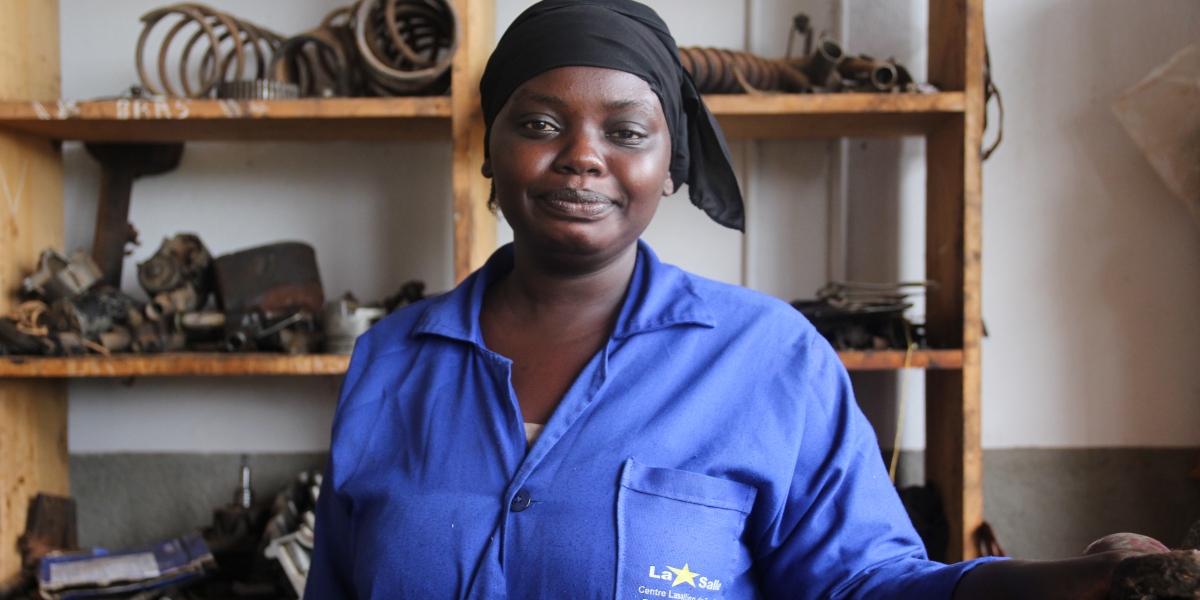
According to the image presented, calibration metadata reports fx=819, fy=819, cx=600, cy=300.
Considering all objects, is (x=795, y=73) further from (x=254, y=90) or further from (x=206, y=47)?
(x=206, y=47)

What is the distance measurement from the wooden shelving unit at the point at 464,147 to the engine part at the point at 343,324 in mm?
57

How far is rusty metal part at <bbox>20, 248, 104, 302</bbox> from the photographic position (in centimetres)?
205

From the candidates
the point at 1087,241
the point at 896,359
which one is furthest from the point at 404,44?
the point at 1087,241

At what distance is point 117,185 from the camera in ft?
7.43

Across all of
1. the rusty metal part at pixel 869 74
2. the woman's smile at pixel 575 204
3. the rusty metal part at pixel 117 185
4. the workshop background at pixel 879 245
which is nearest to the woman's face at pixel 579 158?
the woman's smile at pixel 575 204

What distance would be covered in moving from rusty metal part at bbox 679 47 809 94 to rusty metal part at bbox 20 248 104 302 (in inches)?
62.9

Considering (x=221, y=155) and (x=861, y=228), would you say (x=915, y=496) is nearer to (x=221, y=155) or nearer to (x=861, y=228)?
(x=861, y=228)

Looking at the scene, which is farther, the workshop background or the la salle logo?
the workshop background

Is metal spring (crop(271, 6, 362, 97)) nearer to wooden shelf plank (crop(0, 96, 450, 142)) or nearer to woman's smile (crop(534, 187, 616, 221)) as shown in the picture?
wooden shelf plank (crop(0, 96, 450, 142))

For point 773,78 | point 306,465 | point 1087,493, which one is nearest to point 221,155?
point 306,465

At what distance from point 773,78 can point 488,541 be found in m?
1.41

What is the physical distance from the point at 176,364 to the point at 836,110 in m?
1.61

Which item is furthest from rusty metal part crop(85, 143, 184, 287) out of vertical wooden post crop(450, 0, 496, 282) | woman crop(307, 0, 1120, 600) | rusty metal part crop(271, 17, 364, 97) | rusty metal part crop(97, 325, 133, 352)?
woman crop(307, 0, 1120, 600)

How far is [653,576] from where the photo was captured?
3.09 ft
